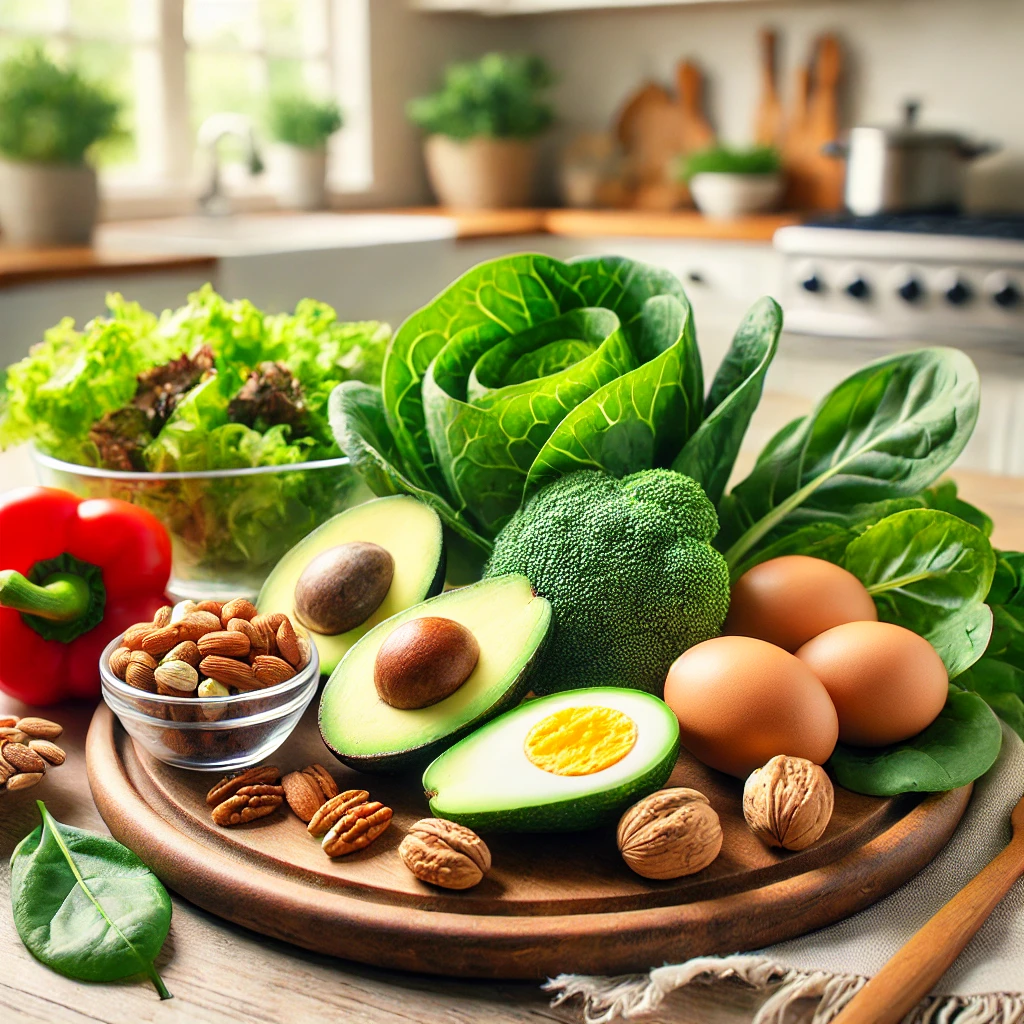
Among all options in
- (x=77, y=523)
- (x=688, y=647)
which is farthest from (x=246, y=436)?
(x=688, y=647)

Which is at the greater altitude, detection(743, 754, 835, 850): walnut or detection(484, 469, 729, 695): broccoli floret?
detection(484, 469, 729, 695): broccoli floret

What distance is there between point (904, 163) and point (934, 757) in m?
2.90

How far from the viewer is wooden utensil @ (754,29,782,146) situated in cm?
377

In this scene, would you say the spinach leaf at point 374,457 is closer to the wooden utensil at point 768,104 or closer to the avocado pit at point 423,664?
the avocado pit at point 423,664

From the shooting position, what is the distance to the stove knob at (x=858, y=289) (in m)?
2.90

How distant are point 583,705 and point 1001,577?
0.42 m

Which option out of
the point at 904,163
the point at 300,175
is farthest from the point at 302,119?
the point at 904,163

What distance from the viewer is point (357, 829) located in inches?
26.7

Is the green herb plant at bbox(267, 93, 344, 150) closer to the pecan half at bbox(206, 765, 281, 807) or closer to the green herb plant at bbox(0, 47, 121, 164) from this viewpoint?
the green herb plant at bbox(0, 47, 121, 164)

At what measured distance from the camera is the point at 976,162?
11.5 ft

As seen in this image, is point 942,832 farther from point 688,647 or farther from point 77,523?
point 77,523

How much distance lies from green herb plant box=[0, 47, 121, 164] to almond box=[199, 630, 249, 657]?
8.11 ft

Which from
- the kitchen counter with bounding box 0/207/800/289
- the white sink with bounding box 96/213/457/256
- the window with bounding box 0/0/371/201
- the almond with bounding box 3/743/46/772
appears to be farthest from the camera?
the window with bounding box 0/0/371/201

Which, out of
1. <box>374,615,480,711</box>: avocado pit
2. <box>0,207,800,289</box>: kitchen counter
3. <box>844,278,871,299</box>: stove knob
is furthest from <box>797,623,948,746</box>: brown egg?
<box>844,278,871,299</box>: stove knob
